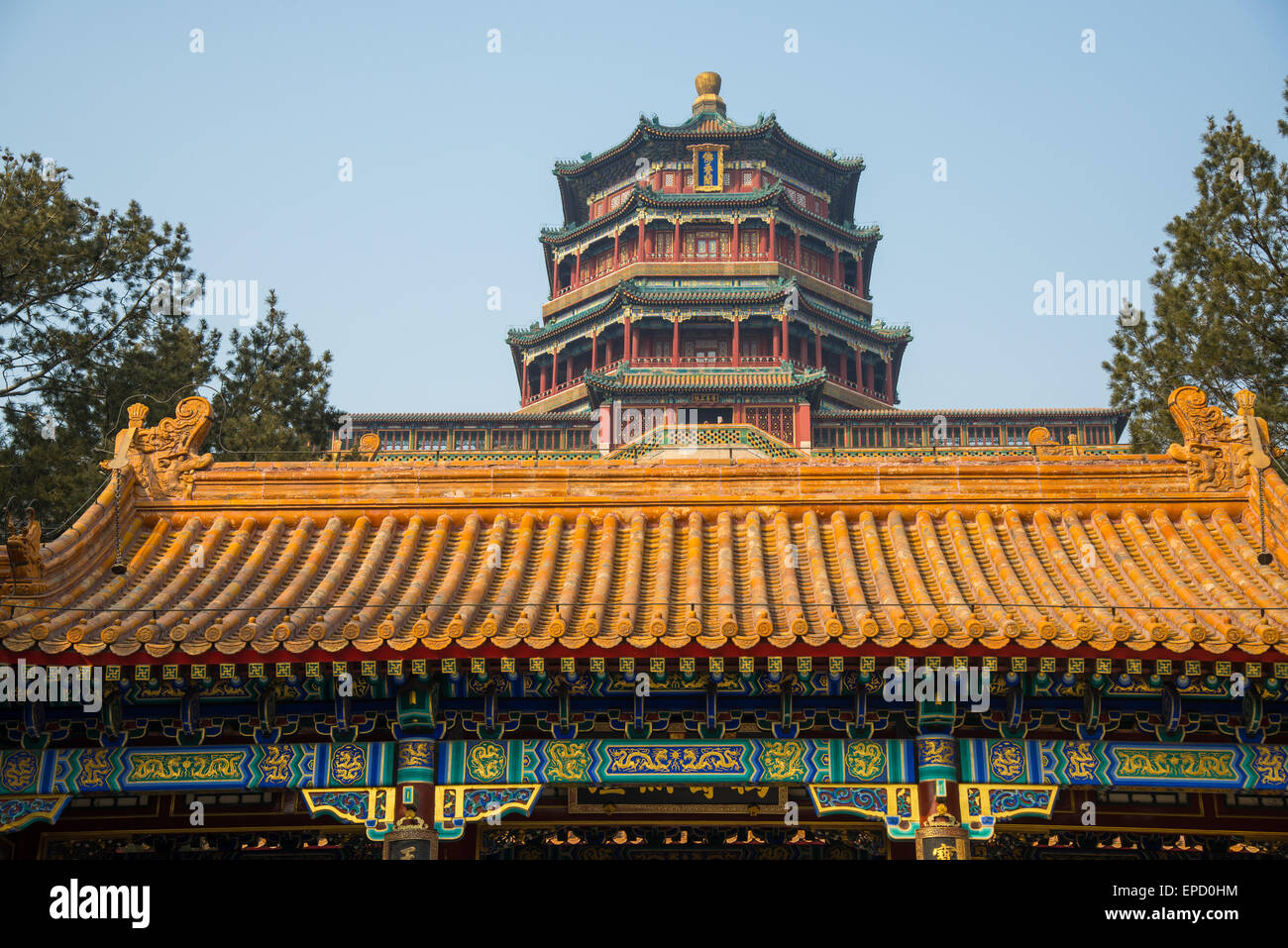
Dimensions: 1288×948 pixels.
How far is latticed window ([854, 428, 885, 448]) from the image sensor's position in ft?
135

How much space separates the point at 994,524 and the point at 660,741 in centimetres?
362

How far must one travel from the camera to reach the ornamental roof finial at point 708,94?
44875 mm

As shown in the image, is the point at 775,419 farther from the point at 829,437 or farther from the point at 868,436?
the point at 868,436

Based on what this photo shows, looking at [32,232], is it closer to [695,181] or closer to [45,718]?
[45,718]

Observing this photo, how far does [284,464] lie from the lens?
1236 cm

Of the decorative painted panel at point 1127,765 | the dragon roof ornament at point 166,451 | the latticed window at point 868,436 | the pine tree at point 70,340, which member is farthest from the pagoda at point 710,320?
the decorative painted panel at point 1127,765

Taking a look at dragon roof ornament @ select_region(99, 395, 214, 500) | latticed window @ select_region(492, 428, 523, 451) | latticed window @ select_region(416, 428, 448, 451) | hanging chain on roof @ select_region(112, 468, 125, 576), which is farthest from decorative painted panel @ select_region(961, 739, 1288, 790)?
latticed window @ select_region(416, 428, 448, 451)

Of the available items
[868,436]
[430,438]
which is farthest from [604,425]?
[868,436]

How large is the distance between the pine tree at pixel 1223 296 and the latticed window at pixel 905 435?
47.6ft

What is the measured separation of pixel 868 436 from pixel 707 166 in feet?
33.0

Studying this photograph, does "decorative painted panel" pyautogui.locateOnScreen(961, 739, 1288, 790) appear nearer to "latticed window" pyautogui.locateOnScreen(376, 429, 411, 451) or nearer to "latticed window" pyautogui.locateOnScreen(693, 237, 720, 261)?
"latticed window" pyautogui.locateOnScreen(376, 429, 411, 451)

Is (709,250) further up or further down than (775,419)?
further up

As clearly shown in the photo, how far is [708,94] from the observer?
4509 cm

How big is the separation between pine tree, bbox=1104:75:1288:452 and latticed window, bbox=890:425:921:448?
14.5m
